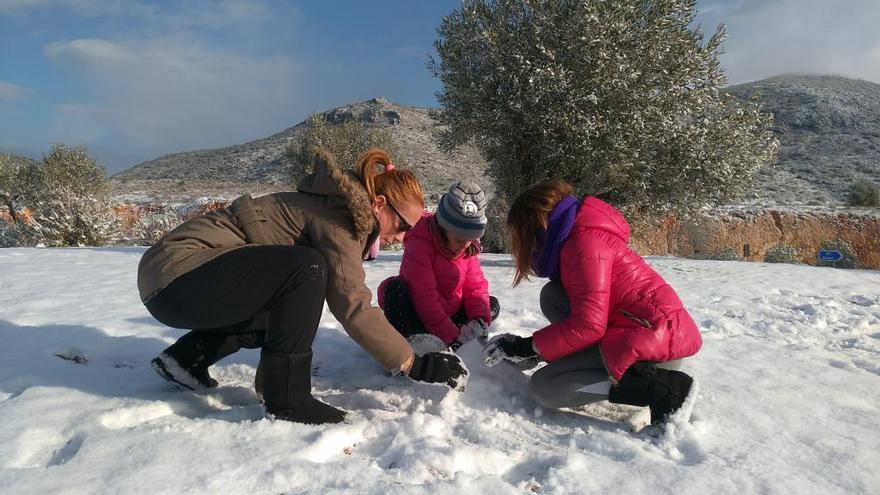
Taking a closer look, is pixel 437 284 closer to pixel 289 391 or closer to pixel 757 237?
pixel 289 391

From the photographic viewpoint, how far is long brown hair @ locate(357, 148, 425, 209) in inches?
99.3

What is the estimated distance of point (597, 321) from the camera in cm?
248

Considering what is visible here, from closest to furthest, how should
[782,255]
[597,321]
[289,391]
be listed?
1. [289,391]
2. [597,321]
3. [782,255]

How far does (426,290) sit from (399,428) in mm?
1257

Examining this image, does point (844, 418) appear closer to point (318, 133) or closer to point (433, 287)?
point (433, 287)

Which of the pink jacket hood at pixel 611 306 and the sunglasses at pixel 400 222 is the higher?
the sunglasses at pixel 400 222

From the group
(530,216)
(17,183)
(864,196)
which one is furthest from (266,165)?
(530,216)

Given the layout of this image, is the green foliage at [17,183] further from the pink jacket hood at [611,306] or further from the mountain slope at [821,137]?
the mountain slope at [821,137]

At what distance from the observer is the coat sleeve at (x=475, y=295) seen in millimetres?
3619

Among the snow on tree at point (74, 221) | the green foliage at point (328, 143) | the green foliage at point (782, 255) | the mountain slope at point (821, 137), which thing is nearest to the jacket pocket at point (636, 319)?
the green foliage at point (782, 255)

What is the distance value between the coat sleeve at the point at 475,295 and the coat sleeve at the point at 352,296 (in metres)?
1.29

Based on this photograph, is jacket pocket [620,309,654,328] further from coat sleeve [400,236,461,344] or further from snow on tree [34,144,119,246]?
snow on tree [34,144,119,246]

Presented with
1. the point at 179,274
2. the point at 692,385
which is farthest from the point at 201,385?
the point at 692,385

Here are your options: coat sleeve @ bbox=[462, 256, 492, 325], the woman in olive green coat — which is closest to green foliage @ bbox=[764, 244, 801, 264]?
coat sleeve @ bbox=[462, 256, 492, 325]
